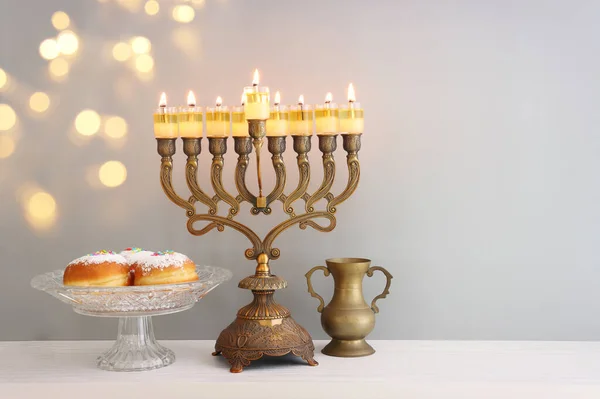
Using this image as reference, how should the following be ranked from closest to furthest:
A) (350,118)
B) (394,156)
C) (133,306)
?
1. (133,306)
2. (350,118)
3. (394,156)

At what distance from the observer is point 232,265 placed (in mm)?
1604

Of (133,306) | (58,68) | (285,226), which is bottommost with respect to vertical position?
(133,306)

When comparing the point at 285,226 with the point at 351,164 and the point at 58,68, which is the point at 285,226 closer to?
the point at 351,164

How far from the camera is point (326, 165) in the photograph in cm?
140

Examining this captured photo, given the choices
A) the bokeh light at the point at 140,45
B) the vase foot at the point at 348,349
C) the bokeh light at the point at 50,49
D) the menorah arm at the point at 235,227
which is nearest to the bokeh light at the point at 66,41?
the bokeh light at the point at 50,49

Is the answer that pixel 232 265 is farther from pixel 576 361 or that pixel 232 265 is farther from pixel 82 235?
pixel 576 361

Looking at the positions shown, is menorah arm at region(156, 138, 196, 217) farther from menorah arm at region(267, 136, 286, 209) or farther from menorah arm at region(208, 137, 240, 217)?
menorah arm at region(267, 136, 286, 209)

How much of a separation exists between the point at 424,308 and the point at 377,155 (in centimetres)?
35

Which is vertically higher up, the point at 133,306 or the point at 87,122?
the point at 87,122

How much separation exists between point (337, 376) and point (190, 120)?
551 millimetres

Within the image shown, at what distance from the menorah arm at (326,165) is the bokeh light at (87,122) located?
0.54 meters

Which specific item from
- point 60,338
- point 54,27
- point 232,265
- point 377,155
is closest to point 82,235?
point 60,338

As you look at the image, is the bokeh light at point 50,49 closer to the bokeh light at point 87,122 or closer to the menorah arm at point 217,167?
the bokeh light at point 87,122

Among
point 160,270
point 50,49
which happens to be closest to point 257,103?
point 160,270
